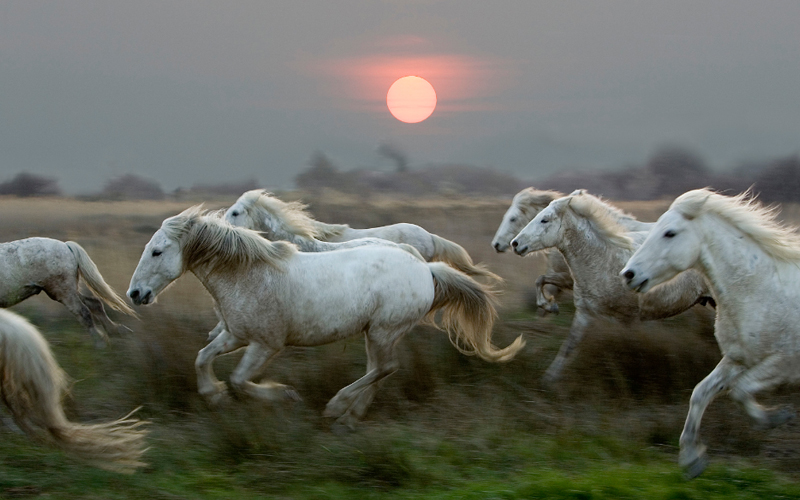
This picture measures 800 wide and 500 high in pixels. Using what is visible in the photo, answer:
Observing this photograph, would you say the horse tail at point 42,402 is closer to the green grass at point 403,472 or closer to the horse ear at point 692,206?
the green grass at point 403,472

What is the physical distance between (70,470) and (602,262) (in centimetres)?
430

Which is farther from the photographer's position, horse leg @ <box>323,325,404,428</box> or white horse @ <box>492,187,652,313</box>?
white horse @ <box>492,187,652,313</box>

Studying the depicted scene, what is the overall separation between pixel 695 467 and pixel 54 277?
6092mm

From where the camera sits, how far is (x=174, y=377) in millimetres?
5633

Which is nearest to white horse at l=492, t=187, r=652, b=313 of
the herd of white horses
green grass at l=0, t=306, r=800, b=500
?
the herd of white horses

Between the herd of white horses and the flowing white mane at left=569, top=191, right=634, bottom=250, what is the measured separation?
0.04ft

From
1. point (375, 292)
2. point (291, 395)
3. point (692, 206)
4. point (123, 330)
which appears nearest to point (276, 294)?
point (375, 292)

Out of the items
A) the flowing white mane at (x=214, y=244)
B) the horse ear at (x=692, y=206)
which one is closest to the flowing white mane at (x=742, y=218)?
the horse ear at (x=692, y=206)

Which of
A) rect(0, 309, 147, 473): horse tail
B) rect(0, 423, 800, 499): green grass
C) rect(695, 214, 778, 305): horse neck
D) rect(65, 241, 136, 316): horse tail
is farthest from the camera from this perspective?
rect(65, 241, 136, 316): horse tail

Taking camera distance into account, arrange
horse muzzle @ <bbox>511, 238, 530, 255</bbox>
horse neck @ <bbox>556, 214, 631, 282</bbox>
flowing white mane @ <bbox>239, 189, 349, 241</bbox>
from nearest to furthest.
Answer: horse neck @ <bbox>556, 214, 631, 282</bbox> → horse muzzle @ <bbox>511, 238, 530, 255</bbox> → flowing white mane @ <bbox>239, 189, 349, 241</bbox>

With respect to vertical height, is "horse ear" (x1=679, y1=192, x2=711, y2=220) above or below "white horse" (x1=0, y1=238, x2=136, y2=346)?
above

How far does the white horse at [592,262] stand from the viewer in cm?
599

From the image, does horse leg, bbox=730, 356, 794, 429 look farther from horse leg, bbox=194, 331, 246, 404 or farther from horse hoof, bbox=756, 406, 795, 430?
horse leg, bbox=194, 331, 246, 404

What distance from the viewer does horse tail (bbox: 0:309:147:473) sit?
3.61 metres
